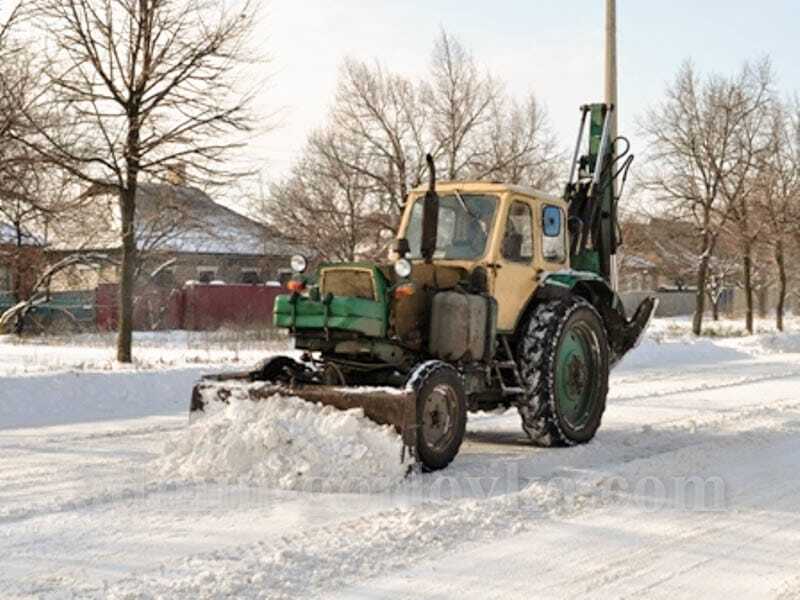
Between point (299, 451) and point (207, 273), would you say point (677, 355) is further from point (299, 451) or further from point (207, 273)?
point (207, 273)

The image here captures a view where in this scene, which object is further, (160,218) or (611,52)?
(160,218)

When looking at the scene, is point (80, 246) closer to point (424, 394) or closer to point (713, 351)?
point (713, 351)

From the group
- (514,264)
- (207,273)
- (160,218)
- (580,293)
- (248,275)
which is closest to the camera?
(514,264)

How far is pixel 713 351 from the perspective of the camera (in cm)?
2569

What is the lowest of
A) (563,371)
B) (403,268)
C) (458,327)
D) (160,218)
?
(563,371)

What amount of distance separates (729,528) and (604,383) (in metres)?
3.90

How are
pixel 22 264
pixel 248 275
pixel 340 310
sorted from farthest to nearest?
1. pixel 248 275
2. pixel 22 264
3. pixel 340 310

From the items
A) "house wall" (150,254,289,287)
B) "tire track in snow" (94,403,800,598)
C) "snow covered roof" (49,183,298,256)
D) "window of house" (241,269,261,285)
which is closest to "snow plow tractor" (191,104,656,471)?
"tire track in snow" (94,403,800,598)

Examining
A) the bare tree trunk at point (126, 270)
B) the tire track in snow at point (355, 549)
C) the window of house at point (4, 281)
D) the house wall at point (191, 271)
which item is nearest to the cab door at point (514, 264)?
the tire track in snow at point (355, 549)

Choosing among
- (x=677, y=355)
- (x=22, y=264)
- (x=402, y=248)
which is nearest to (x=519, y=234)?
(x=402, y=248)

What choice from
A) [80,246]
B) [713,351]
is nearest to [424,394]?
[713,351]

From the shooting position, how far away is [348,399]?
27.0 feet

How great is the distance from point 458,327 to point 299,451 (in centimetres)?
183

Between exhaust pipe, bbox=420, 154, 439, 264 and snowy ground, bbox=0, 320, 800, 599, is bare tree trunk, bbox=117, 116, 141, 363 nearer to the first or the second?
snowy ground, bbox=0, 320, 800, 599
